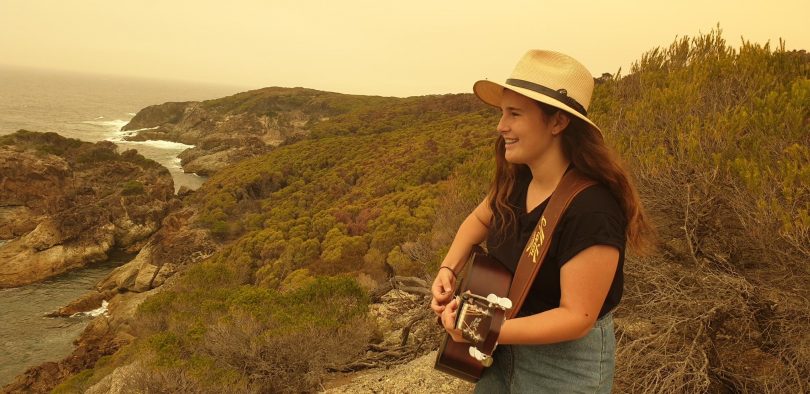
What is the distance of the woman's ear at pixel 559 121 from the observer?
146 centimetres

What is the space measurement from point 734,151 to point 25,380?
16.6 metres

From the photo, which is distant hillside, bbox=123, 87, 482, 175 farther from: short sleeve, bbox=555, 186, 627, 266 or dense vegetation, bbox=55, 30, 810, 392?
short sleeve, bbox=555, 186, 627, 266

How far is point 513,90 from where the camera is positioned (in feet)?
4.84

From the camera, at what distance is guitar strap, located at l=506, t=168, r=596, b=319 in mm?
1361

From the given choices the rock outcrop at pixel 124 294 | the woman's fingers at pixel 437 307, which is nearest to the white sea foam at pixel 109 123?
the rock outcrop at pixel 124 294

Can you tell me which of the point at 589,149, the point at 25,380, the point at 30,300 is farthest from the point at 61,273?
the point at 589,149

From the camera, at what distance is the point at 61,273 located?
2205 cm

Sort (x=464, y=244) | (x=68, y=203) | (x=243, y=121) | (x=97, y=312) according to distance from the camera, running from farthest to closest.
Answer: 1. (x=243, y=121)
2. (x=68, y=203)
3. (x=97, y=312)
4. (x=464, y=244)

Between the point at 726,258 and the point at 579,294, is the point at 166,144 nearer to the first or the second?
the point at 726,258

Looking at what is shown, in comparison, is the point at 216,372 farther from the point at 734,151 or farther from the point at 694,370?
the point at 734,151

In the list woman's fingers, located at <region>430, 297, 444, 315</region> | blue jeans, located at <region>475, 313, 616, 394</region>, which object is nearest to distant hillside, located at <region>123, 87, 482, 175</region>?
woman's fingers, located at <region>430, 297, 444, 315</region>

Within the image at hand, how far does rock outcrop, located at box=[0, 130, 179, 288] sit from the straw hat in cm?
2606

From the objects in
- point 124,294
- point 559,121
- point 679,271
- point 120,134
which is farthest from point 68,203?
point 120,134

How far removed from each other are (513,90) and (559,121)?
0.17 m
